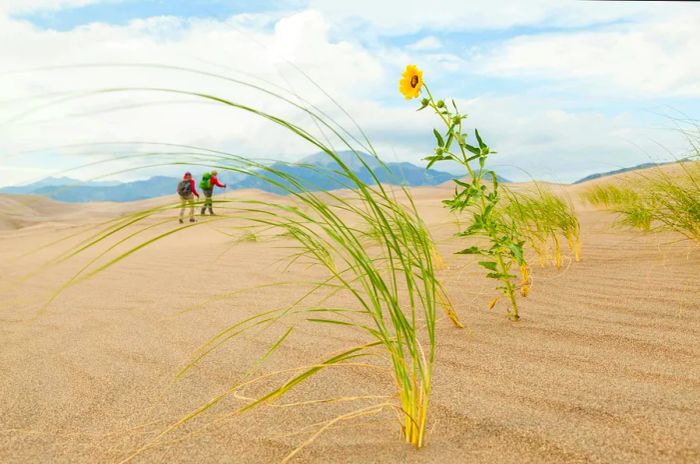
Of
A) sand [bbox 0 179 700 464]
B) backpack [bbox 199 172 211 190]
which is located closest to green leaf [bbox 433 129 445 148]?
sand [bbox 0 179 700 464]

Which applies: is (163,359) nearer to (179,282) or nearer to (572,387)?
(572,387)

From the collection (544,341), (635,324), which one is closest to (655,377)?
(544,341)

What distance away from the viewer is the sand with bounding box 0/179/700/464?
4.20 feet

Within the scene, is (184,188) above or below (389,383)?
above

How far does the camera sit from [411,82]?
2080mm

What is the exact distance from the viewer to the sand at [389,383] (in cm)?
128

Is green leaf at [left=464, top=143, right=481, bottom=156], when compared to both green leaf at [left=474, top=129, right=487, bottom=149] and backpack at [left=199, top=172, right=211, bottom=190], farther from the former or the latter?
backpack at [left=199, top=172, right=211, bottom=190]

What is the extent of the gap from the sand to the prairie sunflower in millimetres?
885

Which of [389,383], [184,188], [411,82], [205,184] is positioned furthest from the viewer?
[205,184]

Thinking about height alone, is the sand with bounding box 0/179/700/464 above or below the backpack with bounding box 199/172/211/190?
below

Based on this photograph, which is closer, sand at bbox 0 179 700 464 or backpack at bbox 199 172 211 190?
sand at bbox 0 179 700 464

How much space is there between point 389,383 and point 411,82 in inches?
42.4

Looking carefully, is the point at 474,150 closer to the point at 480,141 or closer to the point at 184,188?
the point at 480,141

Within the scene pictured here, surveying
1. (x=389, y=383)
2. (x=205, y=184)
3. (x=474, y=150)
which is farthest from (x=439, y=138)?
(x=205, y=184)
